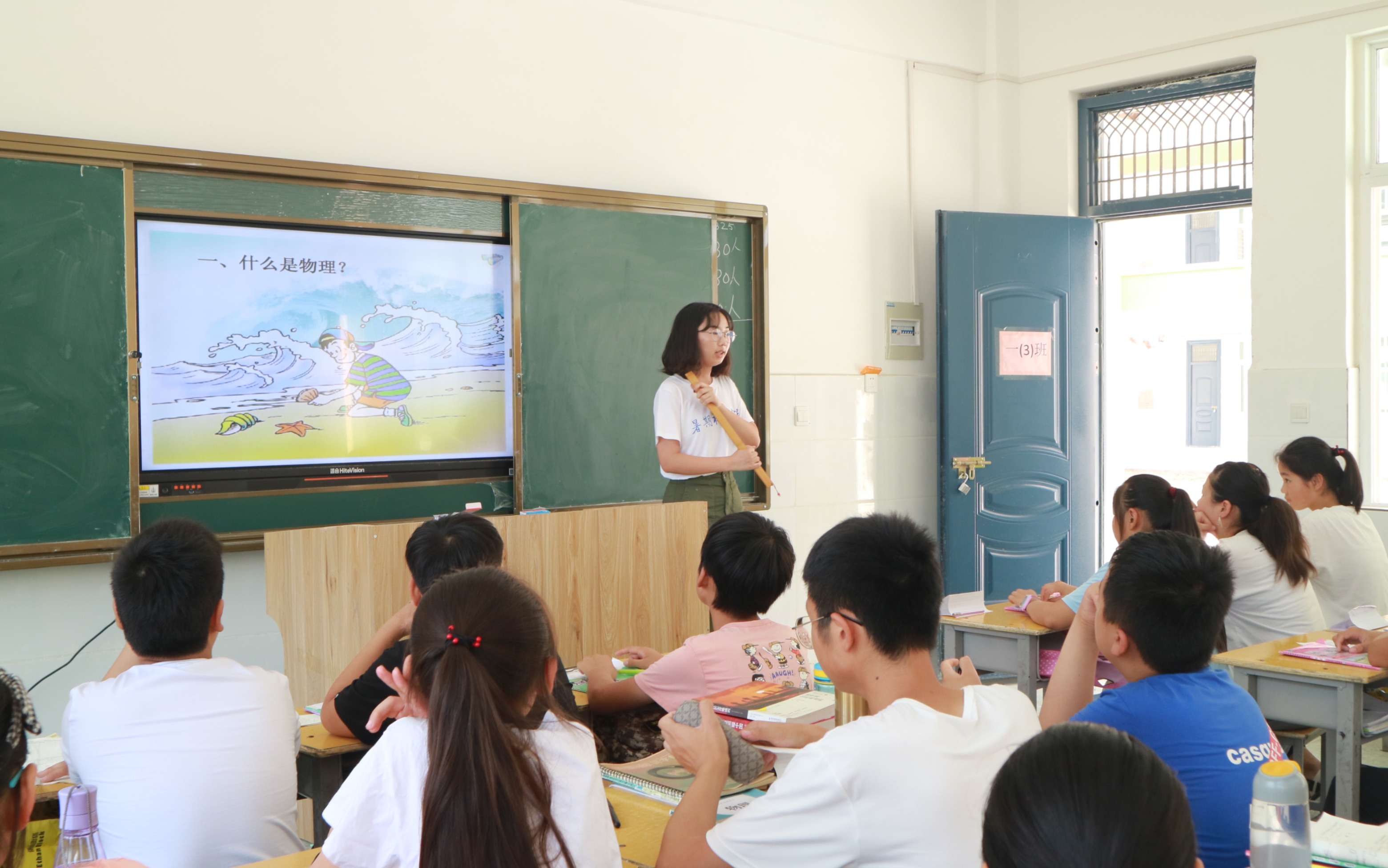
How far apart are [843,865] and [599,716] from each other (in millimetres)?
1278

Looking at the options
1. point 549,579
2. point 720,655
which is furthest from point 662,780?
point 549,579

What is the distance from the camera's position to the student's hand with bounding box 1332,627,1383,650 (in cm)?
317

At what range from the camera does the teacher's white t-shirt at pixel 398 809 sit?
141cm

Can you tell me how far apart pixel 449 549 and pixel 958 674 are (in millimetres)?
1174

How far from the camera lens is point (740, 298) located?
533cm

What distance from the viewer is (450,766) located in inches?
52.5

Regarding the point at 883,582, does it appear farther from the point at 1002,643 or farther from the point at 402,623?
the point at 1002,643

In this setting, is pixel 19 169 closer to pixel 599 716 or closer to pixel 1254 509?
pixel 599 716

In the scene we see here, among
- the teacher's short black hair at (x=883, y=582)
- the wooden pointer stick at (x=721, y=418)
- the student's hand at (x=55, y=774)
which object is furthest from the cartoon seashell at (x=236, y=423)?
the teacher's short black hair at (x=883, y=582)

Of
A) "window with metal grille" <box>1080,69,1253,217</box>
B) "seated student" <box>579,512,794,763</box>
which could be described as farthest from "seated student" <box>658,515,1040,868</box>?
"window with metal grille" <box>1080,69,1253,217</box>

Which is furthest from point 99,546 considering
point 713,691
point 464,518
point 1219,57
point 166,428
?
point 1219,57

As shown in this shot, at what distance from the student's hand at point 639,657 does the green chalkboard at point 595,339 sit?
1.93 meters

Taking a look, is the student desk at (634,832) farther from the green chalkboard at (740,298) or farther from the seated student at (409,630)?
the green chalkboard at (740,298)

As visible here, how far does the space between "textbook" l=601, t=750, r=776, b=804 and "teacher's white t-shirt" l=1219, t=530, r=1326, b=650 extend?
7.19 ft
